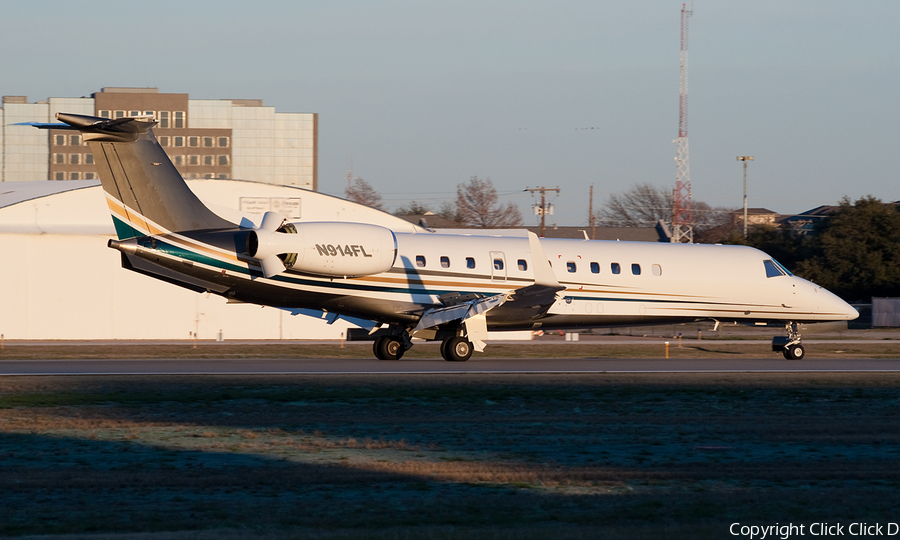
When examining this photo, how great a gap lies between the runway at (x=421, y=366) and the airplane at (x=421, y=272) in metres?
1.11

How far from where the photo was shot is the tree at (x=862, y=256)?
150 ft

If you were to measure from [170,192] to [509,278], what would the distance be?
→ 8679 mm

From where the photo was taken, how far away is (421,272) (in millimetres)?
23078

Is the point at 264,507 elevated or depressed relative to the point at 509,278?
depressed

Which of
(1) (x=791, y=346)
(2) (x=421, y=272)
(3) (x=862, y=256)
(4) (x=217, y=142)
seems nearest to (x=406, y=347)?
(2) (x=421, y=272)

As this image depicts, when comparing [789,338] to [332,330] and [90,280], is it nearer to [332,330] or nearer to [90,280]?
[332,330]

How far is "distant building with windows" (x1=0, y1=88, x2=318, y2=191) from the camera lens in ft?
387

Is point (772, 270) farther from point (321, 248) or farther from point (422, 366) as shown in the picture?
point (321, 248)

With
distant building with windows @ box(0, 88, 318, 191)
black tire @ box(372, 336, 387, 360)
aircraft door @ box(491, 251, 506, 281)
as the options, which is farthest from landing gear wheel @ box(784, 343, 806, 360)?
distant building with windows @ box(0, 88, 318, 191)

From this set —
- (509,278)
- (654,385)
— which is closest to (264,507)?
(654,385)

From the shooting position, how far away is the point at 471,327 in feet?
74.9

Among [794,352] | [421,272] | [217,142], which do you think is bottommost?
[794,352]

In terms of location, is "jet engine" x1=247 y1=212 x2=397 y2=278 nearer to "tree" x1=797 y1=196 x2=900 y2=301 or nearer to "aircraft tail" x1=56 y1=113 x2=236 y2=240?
"aircraft tail" x1=56 y1=113 x2=236 y2=240

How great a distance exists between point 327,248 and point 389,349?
3670 millimetres
